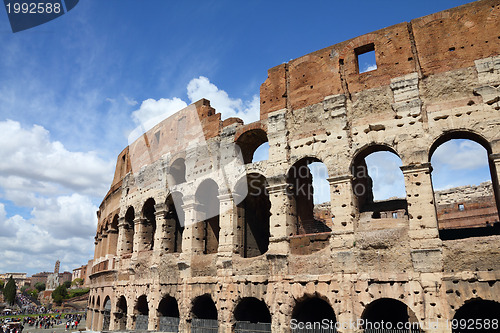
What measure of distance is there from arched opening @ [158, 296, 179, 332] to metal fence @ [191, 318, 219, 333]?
96 centimetres

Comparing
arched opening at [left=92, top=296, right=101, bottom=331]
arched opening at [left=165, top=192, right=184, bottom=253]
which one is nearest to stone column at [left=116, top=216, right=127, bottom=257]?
arched opening at [left=92, top=296, right=101, bottom=331]

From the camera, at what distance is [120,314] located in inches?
728

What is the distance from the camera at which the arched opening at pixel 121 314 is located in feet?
60.3

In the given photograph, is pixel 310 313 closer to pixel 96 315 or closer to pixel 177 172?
pixel 177 172

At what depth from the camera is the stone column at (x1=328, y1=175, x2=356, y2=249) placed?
11.1m

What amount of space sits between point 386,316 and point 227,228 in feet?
19.4

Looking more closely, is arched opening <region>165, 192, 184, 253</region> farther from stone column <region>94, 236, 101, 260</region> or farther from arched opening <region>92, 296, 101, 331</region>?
stone column <region>94, 236, 101, 260</region>

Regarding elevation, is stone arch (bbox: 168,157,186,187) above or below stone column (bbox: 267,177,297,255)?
above

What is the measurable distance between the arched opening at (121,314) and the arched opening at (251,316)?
25.9 ft

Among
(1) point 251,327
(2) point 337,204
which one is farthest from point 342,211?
(1) point 251,327

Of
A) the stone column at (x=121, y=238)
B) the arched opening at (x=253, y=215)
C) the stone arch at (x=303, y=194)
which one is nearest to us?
the stone arch at (x=303, y=194)

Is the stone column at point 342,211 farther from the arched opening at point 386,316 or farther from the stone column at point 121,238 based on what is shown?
the stone column at point 121,238

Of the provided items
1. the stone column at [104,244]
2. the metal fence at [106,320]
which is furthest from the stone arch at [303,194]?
the stone column at [104,244]

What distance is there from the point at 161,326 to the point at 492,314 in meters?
11.4
